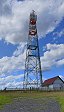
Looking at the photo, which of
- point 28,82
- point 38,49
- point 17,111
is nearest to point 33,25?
point 38,49

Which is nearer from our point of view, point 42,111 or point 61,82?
point 42,111

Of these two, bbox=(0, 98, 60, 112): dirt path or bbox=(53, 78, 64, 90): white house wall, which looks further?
bbox=(53, 78, 64, 90): white house wall

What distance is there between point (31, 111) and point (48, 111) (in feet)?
4.17

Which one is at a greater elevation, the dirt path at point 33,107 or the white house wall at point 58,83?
the white house wall at point 58,83

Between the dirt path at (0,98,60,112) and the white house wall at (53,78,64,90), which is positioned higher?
the white house wall at (53,78,64,90)

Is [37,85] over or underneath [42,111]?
over

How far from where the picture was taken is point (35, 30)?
8881cm

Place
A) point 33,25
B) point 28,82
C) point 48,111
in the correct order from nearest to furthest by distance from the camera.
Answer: point 48,111
point 28,82
point 33,25

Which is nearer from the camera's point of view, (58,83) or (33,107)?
(33,107)

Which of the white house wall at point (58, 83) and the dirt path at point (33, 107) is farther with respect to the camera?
the white house wall at point (58, 83)

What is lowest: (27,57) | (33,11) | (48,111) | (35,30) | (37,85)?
(48,111)

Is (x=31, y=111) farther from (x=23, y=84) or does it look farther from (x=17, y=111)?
(x=23, y=84)

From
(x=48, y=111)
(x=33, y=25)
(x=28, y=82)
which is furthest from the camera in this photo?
(x=33, y=25)

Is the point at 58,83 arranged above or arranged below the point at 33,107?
above
